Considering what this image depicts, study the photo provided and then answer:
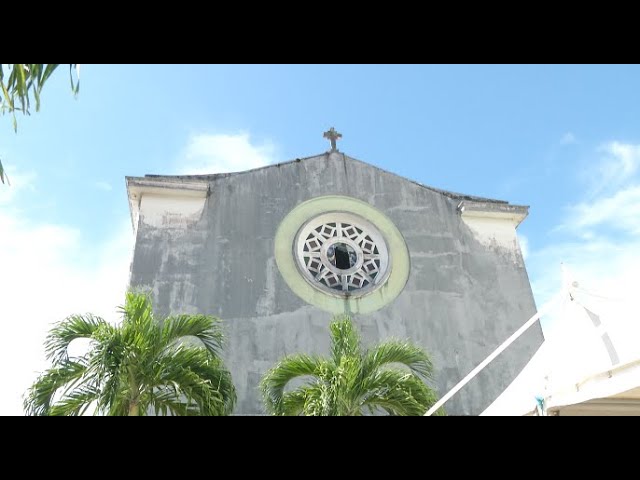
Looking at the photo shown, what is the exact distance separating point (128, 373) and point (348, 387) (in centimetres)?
251

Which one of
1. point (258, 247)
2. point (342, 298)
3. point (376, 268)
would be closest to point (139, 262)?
point (258, 247)

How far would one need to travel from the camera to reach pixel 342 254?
13.4 m

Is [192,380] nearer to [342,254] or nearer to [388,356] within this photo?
[388,356]

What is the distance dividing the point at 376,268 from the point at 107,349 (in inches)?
277

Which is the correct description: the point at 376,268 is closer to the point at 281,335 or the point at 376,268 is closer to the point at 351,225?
the point at 351,225

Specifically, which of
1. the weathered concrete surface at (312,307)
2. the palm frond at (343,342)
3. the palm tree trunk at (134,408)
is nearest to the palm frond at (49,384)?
the palm tree trunk at (134,408)

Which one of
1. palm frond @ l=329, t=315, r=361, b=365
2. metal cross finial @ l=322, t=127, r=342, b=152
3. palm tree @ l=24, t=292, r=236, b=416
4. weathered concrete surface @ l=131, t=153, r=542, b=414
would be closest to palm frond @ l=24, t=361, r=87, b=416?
palm tree @ l=24, t=292, r=236, b=416

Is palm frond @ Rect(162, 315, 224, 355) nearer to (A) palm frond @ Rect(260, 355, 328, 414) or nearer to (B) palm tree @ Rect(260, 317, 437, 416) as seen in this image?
(A) palm frond @ Rect(260, 355, 328, 414)

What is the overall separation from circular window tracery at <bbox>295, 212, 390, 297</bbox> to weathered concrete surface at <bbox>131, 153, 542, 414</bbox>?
559mm

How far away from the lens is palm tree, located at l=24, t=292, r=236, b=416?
7.22m

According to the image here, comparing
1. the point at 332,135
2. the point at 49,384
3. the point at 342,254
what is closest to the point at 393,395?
the point at 49,384

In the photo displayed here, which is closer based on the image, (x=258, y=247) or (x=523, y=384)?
(x=523, y=384)
